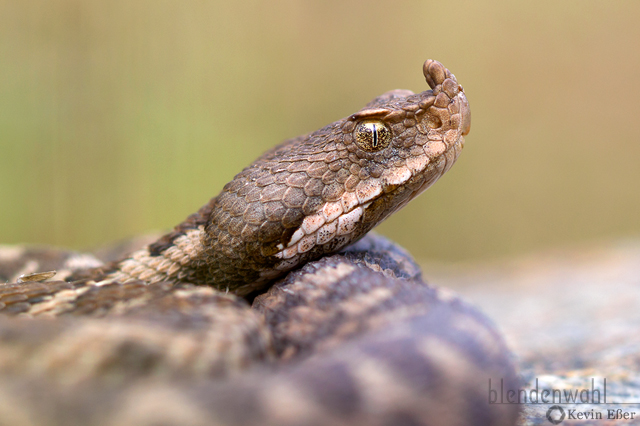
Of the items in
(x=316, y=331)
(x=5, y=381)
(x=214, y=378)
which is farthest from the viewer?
(x=316, y=331)

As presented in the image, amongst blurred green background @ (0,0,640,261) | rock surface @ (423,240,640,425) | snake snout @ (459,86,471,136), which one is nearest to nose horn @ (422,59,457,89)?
snake snout @ (459,86,471,136)

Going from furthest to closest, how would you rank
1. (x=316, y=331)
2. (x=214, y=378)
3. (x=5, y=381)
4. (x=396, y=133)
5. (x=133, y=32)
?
(x=133, y=32)
(x=396, y=133)
(x=316, y=331)
(x=214, y=378)
(x=5, y=381)

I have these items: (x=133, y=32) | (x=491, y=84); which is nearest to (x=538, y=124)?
(x=491, y=84)

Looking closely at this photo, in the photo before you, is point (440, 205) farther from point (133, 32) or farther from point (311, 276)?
point (311, 276)

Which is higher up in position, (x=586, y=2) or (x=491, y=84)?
(x=586, y=2)

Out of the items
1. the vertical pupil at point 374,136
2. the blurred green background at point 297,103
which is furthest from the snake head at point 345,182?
the blurred green background at point 297,103

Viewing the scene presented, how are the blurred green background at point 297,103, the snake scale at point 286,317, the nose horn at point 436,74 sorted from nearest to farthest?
1. the snake scale at point 286,317
2. the nose horn at point 436,74
3. the blurred green background at point 297,103

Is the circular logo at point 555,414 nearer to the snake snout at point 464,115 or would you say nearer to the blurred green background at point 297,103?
the snake snout at point 464,115
